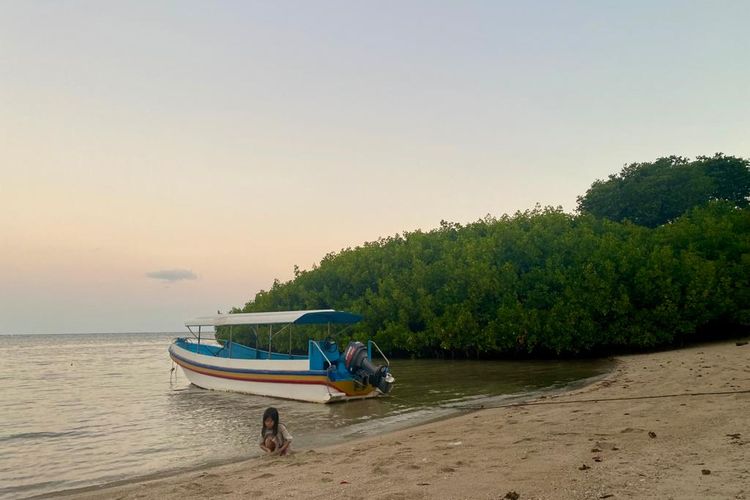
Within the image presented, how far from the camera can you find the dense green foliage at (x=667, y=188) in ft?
173

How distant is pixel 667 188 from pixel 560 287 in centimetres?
2728

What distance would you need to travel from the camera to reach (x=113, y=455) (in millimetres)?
12383

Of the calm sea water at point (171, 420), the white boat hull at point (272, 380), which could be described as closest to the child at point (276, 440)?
the calm sea water at point (171, 420)

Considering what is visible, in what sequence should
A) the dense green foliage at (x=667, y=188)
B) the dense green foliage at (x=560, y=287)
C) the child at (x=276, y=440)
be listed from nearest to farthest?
the child at (x=276, y=440), the dense green foliage at (x=560, y=287), the dense green foliage at (x=667, y=188)

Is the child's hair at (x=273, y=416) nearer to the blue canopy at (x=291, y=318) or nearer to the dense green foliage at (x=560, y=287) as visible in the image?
the blue canopy at (x=291, y=318)

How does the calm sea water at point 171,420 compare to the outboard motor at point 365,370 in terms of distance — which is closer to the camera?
the calm sea water at point 171,420

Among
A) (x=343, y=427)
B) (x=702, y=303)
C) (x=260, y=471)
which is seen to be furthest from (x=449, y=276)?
(x=260, y=471)

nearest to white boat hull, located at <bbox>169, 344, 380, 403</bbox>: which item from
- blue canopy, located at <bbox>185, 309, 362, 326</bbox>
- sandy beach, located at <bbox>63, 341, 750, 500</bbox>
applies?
blue canopy, located at <bbox>185, 309, 362, 326</bbox>

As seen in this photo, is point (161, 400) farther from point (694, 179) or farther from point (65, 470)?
point (694, 179)

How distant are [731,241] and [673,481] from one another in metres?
32.1

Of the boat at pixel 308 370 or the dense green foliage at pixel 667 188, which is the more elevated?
the dense green foliage at pixel 667 188

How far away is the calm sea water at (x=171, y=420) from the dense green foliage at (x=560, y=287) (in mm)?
5171

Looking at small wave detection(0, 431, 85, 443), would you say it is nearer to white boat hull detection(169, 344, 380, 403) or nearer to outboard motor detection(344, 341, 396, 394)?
white boat hull detection(169, 344, 380, 403)

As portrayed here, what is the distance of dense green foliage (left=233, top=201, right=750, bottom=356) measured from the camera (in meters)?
29.8
